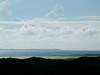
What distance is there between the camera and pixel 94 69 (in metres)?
57.2

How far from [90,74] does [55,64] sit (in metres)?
9.15

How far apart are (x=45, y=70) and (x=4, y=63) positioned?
9965 mm

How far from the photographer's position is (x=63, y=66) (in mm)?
55844

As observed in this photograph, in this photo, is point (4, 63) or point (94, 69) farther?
point (94, 69)

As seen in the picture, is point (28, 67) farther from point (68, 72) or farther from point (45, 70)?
point (68, 72)

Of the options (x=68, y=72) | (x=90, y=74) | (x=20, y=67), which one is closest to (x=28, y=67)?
(x=20, y=67)

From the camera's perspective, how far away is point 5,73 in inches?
1933

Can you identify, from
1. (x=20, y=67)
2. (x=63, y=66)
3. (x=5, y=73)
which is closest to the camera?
(x=5, y=73)

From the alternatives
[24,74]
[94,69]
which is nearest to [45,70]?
[24,74]

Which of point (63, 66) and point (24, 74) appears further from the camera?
point (63, 66)

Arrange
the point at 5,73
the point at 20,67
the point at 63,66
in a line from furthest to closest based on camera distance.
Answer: the point at 63,66 < the point at 20,67 < the point at 5,73

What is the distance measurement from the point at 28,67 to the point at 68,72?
989cm

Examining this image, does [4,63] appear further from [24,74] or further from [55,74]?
[55,74]

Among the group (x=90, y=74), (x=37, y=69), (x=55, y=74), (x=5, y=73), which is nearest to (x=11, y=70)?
(x=5, y=73)
